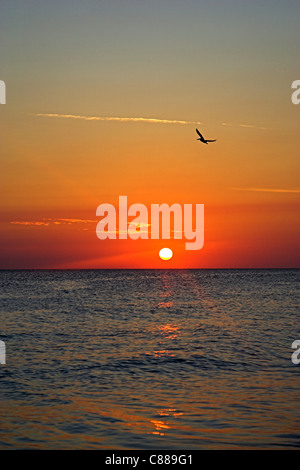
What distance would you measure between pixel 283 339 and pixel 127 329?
1167 centimetres

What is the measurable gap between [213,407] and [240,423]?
1.82 meters

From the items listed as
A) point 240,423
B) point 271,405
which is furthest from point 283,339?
point 240,423

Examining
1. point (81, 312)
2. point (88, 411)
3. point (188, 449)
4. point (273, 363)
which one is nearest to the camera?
point (188, 449)

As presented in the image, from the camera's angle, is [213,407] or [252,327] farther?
[252,327]

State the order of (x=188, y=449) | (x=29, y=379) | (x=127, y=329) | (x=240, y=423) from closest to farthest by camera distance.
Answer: (x=188, y=449) < (x=240, y=423) < (x=29, y=379) < (x=127, y=329)

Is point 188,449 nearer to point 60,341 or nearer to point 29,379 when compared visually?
point 29,379

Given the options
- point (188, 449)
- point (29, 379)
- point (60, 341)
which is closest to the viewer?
point (188, 449)

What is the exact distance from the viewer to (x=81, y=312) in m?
55.3

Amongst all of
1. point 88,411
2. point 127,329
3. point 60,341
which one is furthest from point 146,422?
point 127,329

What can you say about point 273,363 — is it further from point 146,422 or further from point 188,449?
point 188,449

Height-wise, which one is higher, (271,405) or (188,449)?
(271,405)
